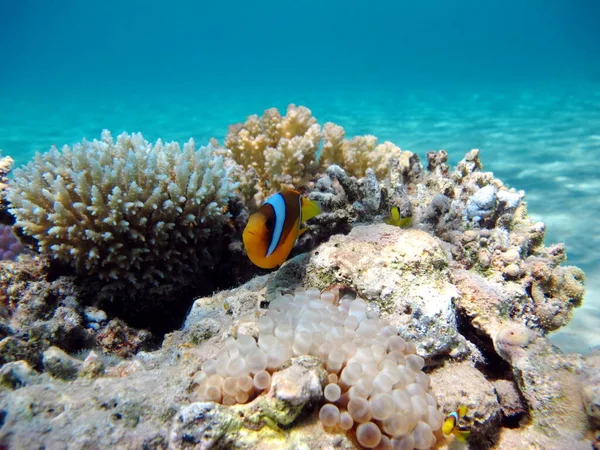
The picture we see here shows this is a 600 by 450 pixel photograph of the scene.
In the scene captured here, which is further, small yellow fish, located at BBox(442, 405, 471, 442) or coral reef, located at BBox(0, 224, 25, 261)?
coral reef, located at BBox(0, 224, 25, 261)

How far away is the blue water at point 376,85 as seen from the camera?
29.5ft

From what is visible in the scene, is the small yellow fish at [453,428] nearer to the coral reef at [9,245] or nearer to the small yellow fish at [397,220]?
the small yellow fish at [397,220]

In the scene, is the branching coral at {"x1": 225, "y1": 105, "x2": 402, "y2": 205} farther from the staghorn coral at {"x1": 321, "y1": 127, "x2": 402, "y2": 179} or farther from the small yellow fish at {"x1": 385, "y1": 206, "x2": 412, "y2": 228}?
the small yellow fish at {"x1": 385, "y1": 206, "x2": 412, "y2": 228}

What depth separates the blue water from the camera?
899 centimetres

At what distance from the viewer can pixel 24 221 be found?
116 inches

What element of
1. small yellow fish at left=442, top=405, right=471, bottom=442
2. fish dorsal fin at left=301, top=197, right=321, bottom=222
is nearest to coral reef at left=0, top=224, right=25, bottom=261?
fish dorsal fin at left=301, top=197, right=321, bottom=222

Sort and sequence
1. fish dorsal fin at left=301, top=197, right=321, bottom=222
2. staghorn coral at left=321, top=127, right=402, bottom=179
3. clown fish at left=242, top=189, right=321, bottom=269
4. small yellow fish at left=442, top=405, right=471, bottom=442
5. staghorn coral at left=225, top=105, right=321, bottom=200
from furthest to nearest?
staghorn coral at left=321, top=127, right=402, bottom=179 → staghorn coral at left=225, top=105, right=321, bottom=200 → fish dorsal fin at left=301, top=197, right=321, bottom=222 → clown fish at left=242, top=189, right=321, bottom=269 → small yellow fish at left=442, top=405, right=471, bottom=442

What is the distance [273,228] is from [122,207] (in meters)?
1.57

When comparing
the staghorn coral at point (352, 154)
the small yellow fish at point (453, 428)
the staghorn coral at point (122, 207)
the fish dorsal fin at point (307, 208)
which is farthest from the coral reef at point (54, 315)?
the staghorn coral at point (352, 154)

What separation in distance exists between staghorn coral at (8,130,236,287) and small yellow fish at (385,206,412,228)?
1429mm

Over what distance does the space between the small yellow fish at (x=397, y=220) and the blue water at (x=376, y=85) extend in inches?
91.8

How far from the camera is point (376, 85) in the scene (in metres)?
40.3

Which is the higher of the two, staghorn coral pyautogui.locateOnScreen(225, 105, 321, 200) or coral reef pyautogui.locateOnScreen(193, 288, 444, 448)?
staghorn coral pyautogui.locateOnScreen(225, 105, 321, 200)

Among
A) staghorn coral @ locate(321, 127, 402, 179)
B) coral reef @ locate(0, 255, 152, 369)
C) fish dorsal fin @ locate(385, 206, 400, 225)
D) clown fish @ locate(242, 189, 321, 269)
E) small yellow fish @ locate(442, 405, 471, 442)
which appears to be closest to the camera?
small yellow fish @ locate(442, 405, 471, 442)
